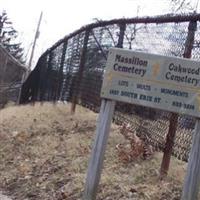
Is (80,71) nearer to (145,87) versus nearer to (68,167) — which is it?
(68,167)

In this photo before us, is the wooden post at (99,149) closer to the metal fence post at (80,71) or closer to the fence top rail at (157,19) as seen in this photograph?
the fence top rail at (157,19)

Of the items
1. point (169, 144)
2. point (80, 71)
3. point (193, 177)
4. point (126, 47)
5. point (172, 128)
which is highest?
point (126, 47)

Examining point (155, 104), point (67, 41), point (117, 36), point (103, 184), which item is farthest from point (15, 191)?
point (67, 41)

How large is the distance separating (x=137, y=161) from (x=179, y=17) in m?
1.78

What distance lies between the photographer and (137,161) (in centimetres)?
761

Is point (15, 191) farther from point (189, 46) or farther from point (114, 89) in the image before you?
point (189, 46)

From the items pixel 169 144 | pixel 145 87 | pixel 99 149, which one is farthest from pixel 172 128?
pixel 145 87

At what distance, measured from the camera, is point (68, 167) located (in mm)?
7965

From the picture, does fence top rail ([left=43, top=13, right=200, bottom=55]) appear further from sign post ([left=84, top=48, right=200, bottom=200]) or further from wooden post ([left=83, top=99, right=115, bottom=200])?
wooden post ([left=83, top=99, right=115, bottom=200])

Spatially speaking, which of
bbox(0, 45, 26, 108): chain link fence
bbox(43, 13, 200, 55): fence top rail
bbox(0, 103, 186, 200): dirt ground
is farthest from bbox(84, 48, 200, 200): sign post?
bbox(0, 45, 26, 108): chain link fence

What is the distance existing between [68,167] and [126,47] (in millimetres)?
2189

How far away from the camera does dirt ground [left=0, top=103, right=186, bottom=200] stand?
22.2 feet

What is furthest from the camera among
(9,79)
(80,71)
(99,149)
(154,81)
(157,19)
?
(9,79)

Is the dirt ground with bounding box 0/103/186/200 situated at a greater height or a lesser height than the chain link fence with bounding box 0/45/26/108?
lesser
